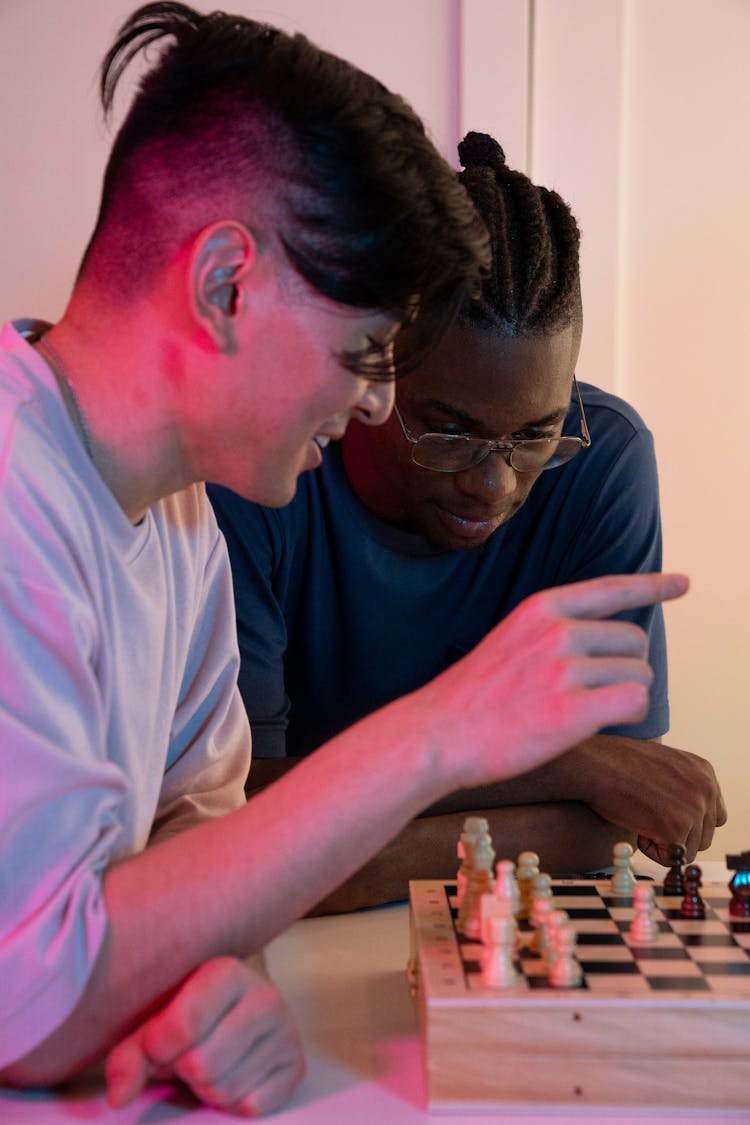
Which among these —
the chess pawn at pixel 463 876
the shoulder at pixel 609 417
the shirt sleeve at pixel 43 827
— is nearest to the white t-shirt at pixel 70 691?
the shirt sleeve at pixel 43 827

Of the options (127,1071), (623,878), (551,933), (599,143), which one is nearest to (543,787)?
(623,878)

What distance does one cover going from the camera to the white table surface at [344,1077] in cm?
101

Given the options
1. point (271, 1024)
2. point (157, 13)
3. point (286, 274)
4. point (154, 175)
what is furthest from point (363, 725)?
point (157, 13)

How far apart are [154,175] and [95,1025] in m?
0.70

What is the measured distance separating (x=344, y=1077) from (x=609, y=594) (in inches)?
17.3

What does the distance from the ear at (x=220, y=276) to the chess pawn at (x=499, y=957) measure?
53cm

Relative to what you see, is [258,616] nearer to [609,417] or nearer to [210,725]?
[210,725]

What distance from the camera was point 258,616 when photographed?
1798 mm

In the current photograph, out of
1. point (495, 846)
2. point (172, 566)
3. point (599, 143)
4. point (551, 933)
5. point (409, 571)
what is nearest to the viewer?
point (551, 933)

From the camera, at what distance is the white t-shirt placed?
986 millimetres

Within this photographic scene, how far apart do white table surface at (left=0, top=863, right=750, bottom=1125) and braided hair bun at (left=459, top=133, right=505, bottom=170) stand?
1.14m

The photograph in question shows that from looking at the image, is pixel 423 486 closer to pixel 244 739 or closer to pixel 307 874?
pixel 244 739

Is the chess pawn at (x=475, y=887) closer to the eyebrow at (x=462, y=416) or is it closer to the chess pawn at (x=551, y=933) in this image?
the chess pawn at (x=551, y=933)

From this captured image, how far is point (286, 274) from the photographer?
1.13 metres
